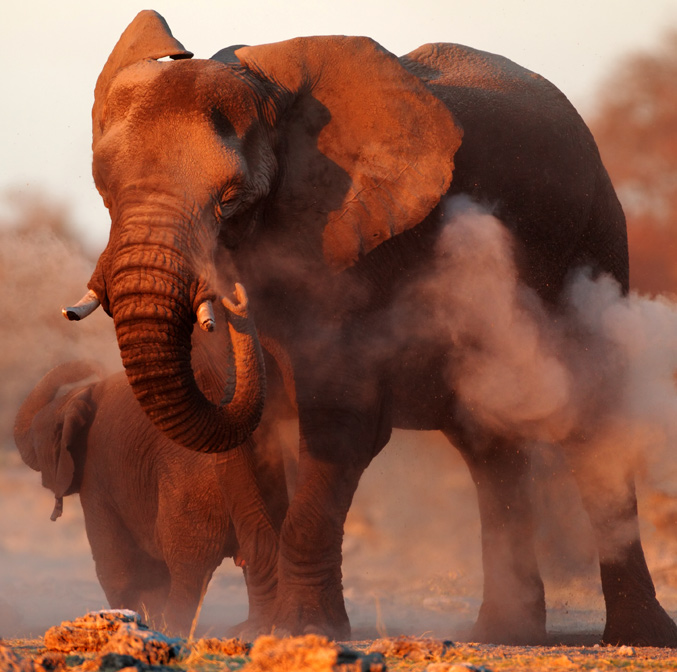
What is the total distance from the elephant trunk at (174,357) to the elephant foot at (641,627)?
10.5ft

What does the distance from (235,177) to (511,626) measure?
4071mm

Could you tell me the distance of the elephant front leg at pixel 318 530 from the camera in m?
6.83

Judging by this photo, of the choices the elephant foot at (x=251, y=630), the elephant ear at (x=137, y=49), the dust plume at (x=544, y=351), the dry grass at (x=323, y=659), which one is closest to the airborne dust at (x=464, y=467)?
the dust plume at (x=544, y=351)

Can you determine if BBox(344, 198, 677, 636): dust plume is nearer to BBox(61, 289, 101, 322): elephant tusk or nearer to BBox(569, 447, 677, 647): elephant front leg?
BBox(569, 447, 677, 647): elephant front leg

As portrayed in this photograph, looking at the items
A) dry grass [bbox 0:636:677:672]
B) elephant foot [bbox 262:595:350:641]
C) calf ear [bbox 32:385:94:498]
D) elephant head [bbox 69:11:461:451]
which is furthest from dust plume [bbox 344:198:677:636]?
calf ear [bbox 32:385:94:498]

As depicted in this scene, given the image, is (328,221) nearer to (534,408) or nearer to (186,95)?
(186,95)

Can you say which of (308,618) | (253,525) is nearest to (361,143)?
(253,525)

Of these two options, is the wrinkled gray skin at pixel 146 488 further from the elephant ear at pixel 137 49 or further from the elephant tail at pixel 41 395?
the elephant ear at pixel 137 49

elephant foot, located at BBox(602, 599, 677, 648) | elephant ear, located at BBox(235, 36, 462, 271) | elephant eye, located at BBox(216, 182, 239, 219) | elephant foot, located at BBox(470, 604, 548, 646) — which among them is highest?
elephant ear, located at BBox(235, 36, 462, 271)

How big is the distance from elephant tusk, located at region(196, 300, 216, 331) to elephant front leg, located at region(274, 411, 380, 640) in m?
1.40

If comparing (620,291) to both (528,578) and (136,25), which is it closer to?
(528,578)

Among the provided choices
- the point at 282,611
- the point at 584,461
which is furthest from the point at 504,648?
the point at 584,461

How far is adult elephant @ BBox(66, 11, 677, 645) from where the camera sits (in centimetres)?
598

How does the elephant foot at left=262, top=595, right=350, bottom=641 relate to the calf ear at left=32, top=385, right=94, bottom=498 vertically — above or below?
below
